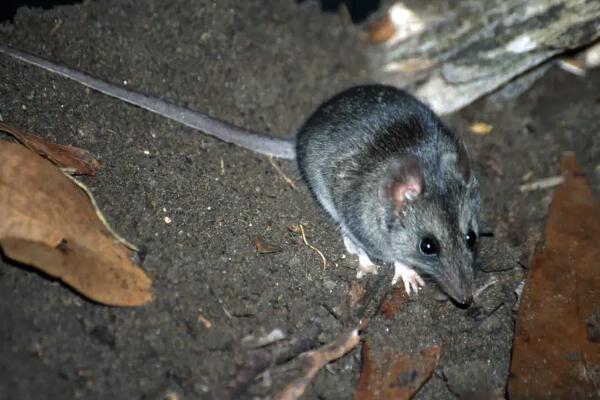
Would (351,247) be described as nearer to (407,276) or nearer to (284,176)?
(407,276)

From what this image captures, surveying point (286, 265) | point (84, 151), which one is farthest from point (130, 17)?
point (286, 265)

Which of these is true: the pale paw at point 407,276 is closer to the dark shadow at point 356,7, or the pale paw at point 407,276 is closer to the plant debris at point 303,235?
the plant debris at point 303,235

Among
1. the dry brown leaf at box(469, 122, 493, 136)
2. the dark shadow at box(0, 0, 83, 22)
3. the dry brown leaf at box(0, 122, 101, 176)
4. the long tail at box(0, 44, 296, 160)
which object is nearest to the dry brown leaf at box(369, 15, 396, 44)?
the dry brown leaf at box(469, 122, 493, 136)

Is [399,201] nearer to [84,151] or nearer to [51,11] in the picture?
[84,151]

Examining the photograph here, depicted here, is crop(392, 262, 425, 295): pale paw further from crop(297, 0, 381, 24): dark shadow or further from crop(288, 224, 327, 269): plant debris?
crop(297, 0, 381, 24): dark shadow

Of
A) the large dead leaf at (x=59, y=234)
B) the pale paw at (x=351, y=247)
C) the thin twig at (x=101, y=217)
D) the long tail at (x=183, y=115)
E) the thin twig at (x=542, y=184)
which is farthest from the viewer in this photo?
the thin twig at (x=542, y=184)

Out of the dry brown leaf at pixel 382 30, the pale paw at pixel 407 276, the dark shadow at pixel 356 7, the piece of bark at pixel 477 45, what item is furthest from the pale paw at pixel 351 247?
the dark shadow at pixel 356 7
